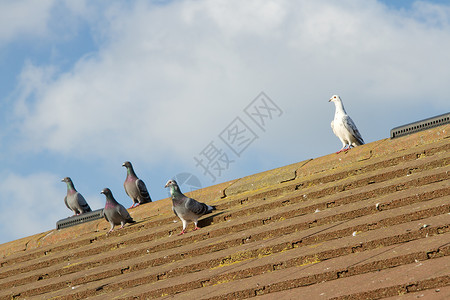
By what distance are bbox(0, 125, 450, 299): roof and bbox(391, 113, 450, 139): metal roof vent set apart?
0.17 meters

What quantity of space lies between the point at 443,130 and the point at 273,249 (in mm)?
2573

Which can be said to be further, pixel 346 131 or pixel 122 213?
pixel 346 131

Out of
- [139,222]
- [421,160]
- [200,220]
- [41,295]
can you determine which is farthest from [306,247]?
[139,222]

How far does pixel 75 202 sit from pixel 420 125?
657cm

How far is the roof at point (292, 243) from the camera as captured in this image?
3.98m

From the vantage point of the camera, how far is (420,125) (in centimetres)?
692

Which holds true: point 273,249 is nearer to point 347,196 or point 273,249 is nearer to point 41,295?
point 347,196

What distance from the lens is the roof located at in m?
3.98

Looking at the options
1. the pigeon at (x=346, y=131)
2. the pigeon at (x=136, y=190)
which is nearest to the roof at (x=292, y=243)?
the pigeon at (x=346, y=131)

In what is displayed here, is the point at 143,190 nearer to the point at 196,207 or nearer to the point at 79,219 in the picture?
the point at 79,219

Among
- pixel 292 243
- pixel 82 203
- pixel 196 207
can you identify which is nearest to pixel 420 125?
pixel 196 207

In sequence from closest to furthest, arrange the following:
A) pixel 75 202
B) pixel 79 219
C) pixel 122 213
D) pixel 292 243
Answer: pixel 292 243, pixel 122 213, pixel 79 219, pixel 75 202

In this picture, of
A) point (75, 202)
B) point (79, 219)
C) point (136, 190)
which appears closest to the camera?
point (79, 219)

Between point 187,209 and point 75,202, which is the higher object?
point 75,202
